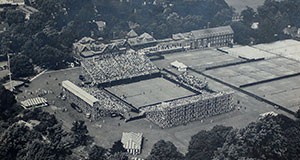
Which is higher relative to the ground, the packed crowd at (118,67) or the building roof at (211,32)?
the building roof at (211,32)

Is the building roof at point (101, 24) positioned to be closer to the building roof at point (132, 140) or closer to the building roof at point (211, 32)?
the building roof at point (211, 32)

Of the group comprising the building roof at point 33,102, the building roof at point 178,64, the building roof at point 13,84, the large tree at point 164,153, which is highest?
the large tree at point 164,153

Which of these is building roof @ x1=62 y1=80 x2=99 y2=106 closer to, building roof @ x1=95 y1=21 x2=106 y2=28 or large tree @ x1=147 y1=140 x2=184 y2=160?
large tree @ x1=147 y1=140 x2=184 y2=160

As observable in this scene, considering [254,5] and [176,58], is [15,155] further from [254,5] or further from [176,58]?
[254,5]

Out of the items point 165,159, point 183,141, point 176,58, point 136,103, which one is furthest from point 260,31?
point 165,159

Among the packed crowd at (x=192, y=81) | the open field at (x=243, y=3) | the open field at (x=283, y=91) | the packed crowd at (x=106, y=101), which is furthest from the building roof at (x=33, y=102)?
the open field at (x=243, y=3)

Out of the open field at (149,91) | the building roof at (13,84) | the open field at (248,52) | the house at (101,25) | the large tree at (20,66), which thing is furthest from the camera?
the house at (101,25)
